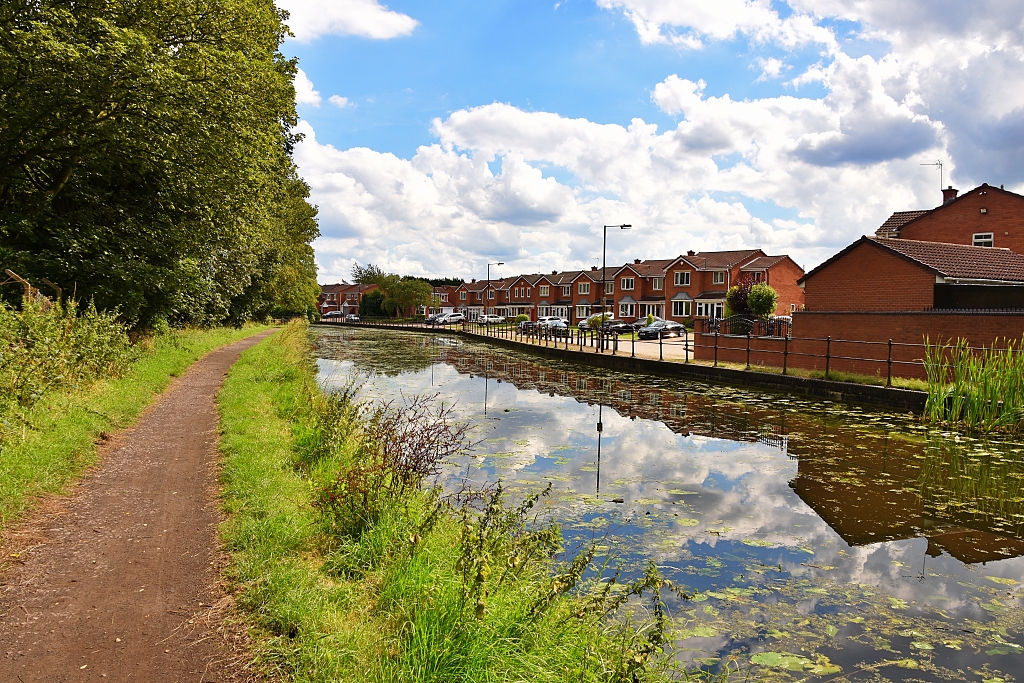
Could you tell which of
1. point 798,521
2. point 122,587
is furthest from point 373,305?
point 122,587

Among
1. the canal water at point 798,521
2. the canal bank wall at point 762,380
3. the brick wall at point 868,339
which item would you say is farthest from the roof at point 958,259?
the canal water at point 798,521

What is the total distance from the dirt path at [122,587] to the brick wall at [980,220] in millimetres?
39473

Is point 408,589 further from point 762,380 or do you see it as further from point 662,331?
point 662,331

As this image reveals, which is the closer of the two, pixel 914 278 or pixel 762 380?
pixel 762 380

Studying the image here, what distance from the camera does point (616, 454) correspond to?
10.9m

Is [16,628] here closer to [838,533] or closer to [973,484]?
[838,533]

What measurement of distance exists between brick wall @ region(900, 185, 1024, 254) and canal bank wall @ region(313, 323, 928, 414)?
2118 centimetres

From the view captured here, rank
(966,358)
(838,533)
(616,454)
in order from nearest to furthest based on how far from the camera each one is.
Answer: (838,533), (616,454), (966,358)

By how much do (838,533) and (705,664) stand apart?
11.9 ft

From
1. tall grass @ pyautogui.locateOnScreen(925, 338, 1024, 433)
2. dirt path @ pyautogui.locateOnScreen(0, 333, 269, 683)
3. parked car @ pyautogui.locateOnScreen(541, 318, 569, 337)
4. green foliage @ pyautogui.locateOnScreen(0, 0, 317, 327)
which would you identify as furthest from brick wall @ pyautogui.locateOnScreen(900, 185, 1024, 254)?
dirt path @ pyautogui.locateOnScreen(0, 333, 269, 683)

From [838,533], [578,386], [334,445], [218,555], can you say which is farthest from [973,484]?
[578,386]

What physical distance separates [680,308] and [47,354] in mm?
60658

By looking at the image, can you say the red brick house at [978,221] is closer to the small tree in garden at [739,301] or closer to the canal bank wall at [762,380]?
the small tree in garden at [739,301]

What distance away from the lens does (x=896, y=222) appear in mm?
37719
